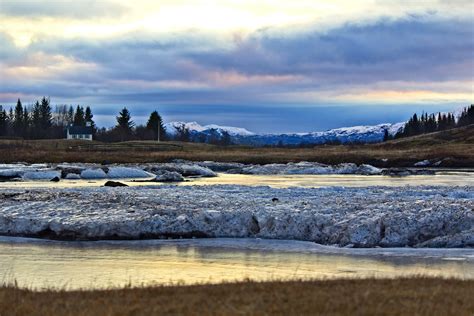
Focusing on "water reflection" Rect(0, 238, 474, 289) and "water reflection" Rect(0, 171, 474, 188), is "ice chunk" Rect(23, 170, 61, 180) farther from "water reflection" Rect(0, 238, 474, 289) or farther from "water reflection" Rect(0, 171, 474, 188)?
"water reflection" Rect(0, 238, 474, 289)

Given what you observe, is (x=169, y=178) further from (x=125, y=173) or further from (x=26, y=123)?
(x=26, y=123)

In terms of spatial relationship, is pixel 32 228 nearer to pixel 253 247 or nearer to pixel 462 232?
pixel 253 247

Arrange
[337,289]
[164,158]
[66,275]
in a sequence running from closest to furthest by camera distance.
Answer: [337,289]
[66,275]
[164,158]

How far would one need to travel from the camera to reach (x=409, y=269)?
17.0m

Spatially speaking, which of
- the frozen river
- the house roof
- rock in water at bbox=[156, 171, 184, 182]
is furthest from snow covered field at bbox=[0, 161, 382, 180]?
the house roof

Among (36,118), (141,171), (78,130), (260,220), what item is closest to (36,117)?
(36,118)

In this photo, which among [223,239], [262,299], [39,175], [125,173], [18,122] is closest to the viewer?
[262,299]

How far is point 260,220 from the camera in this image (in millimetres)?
23219

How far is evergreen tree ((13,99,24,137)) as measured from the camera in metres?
176

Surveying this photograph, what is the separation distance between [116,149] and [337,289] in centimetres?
10558

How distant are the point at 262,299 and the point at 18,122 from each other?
596 ft

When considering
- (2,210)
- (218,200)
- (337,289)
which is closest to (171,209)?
(218,200)

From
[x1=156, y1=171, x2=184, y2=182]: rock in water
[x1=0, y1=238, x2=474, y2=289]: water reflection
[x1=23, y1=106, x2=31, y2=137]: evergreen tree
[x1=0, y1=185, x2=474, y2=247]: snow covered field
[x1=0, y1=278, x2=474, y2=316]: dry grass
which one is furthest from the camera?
[x1=23, y1=106, x2=31, y2=137]: evergreen tree

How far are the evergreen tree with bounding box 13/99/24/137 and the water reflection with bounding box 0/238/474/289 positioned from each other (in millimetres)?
162349
